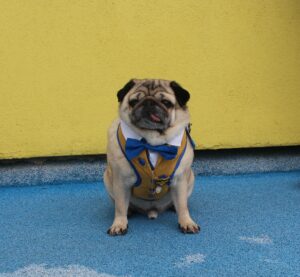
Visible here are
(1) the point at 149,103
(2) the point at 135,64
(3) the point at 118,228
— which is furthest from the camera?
(2) the point at 135,64

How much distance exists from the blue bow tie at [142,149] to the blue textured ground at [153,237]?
1.12 ft

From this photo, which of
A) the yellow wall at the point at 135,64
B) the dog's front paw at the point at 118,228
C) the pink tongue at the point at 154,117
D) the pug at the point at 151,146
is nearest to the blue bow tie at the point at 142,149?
the pug at the point at 151,146

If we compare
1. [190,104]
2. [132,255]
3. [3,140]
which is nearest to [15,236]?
[132,255]

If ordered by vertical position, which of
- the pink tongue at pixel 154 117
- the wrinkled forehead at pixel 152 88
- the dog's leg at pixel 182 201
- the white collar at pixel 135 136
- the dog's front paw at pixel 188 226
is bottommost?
the dog's front paw at pixel 188 226

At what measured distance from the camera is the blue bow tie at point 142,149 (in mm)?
1702

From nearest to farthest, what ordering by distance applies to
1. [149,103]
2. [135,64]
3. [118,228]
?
[149,103], [118,228], [135,64]

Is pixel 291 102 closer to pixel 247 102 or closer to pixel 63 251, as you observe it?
pixel 247 102

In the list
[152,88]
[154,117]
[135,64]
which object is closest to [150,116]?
[154,117]

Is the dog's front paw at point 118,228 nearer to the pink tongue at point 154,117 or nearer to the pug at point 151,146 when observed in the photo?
the pug at point 151,146

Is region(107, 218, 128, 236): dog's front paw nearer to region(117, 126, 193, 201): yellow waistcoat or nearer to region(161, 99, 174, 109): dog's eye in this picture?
region(117, 126, 193, 201): yellow waistcoat

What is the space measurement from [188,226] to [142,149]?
0.38m

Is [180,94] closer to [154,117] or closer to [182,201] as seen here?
[154,117]

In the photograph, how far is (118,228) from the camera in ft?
5.74

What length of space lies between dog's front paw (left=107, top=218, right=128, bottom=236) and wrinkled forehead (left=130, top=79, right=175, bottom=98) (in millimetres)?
553
